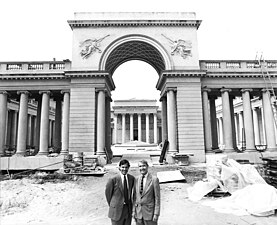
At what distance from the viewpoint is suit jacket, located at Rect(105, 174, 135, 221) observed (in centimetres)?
466

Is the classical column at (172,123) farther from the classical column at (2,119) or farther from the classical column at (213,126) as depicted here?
the classical column at (2,119)

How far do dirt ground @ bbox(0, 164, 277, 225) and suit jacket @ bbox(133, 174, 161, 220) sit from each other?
260 centimetres

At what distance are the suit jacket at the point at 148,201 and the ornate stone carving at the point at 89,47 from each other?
67.3 feet

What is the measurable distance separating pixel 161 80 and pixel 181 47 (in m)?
4.18

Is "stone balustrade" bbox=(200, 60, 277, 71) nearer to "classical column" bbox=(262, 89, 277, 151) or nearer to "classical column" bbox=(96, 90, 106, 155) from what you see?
"classical column" bbox=(262, 89, 277, 151)

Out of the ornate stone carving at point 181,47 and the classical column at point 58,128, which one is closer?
the ornate stone carving at point 181,47

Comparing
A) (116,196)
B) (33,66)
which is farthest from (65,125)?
(116,196)

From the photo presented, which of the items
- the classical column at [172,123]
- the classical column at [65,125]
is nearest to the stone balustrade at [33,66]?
the classical column at [65,125]

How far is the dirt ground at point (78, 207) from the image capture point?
698cm

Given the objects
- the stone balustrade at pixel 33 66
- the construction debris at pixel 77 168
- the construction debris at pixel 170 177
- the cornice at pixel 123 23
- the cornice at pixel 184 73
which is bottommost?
the construction debris at pixel 170 177

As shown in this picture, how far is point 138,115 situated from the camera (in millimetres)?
65688

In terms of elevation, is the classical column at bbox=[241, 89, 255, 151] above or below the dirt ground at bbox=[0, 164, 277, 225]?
above

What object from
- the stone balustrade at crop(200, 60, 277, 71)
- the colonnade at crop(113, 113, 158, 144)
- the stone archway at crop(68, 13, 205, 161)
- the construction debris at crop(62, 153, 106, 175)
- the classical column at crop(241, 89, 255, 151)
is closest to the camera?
the construction debris at crop(62, 153, 106, 175)

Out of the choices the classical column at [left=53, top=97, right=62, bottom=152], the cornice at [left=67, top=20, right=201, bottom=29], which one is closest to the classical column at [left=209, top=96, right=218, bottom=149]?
the cornice at [left=67, top=20, right=201, bottom=29]
